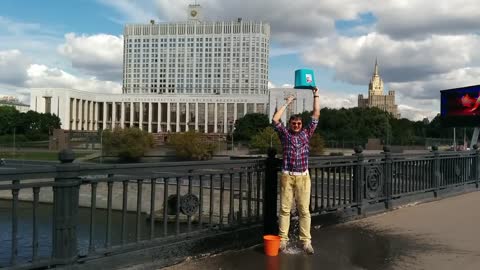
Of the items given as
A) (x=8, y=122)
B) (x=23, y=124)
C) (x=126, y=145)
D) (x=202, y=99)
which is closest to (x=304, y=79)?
(x=126, y=145)

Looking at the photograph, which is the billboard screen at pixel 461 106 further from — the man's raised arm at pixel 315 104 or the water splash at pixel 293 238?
the man's raised arm at pixel 315 104

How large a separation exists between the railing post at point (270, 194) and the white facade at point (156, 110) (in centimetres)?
16093

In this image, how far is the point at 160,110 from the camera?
18312 cm

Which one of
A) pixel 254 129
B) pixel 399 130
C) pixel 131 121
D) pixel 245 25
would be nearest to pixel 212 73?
pixel 245 25

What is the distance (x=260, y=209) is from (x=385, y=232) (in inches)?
96.1

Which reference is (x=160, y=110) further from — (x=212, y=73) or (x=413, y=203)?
(x=413, y=203)

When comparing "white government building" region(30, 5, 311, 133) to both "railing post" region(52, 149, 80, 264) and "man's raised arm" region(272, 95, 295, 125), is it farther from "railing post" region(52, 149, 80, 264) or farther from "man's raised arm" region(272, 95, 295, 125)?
"railing post" region(52, 149, 80, 264)

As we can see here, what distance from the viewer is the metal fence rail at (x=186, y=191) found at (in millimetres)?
4809

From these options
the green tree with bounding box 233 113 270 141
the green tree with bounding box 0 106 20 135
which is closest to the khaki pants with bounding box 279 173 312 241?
the green tree with bounding box 233 113 270 141

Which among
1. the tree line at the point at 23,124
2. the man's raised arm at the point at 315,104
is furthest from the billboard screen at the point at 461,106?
the tree line at the point at 23,124

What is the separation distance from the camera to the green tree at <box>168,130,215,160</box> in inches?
3233

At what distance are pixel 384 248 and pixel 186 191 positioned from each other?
324cm

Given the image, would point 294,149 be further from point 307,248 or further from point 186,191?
point 186,191

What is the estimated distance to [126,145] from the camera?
82.1 m
